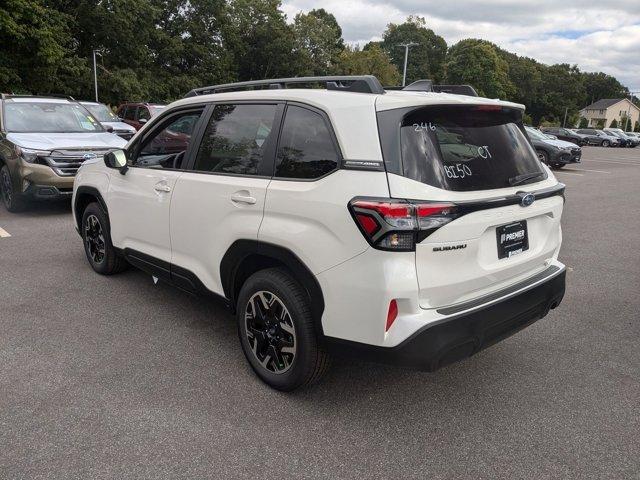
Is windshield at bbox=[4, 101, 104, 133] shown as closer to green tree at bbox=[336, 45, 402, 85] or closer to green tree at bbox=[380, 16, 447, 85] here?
green tree at bbox=[336, 45, 402, 85]

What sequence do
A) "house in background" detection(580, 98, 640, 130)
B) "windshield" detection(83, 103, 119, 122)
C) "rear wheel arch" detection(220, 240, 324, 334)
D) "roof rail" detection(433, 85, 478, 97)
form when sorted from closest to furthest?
"rear wheel arch" detection(220, 240, 324, 334), "roof rail" detection(433, 85, 478, 97), "windshield" detection(83, 103, 119, 122), "house in background" detection(580, 98, 640, 130)

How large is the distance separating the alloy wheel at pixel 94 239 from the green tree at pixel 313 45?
53509 mm

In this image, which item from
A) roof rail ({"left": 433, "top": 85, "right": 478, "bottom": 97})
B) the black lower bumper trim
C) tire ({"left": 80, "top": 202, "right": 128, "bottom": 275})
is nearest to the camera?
roof rail ({"left": 433, "top": 85, "right": 478, "bottom": 97})

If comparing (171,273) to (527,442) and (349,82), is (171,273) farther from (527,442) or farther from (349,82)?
(527,442)

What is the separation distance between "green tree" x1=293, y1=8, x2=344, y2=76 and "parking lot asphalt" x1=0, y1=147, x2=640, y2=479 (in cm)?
5485

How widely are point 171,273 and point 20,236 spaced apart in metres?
3.92

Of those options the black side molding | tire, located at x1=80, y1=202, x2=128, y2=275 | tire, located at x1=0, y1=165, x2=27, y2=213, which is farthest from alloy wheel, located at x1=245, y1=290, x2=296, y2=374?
tire, located at x1=0, y1=165, x2=27, y2=213

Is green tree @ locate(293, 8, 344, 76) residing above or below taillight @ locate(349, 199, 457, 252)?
above

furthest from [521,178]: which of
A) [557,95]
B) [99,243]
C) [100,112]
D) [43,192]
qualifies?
[557,95]

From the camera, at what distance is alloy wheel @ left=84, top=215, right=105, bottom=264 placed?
5028mm

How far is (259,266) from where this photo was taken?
3.17 m

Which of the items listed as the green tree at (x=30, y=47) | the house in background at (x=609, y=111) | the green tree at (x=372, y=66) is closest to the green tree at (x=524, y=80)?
the house in background at (x=609, y=111)

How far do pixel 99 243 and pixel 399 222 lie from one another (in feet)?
12.1

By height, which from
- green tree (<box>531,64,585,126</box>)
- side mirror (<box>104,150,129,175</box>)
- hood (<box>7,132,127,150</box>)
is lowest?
side mirror (<box>104,150,129,175</box>)
